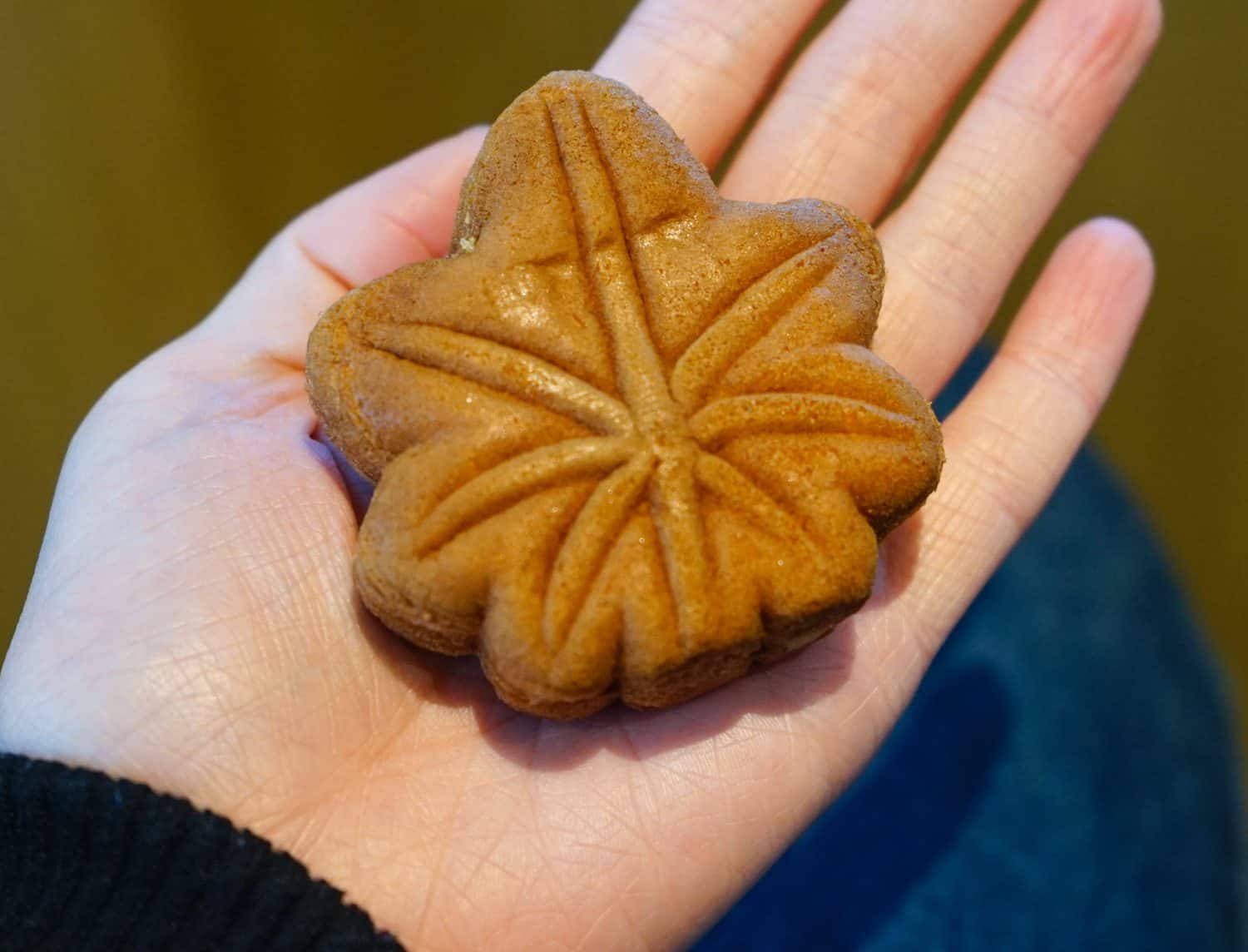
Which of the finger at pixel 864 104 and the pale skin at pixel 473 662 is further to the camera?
the finger at pixel 864 104

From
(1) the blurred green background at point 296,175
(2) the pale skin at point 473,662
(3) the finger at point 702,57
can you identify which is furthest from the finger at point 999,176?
(1) the blurred green background at point 296,175

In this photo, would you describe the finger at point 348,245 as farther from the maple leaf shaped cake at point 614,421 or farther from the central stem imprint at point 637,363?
the central stem imprint at point 637,363

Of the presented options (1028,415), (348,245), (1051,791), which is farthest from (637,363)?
(1051,791)

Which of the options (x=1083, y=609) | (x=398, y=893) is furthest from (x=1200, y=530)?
(x=398, y=893)

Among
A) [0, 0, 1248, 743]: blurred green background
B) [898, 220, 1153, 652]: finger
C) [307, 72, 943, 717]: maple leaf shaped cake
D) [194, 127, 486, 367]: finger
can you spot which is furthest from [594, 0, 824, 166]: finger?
[0, 0, 1248, 743]: blurred green background

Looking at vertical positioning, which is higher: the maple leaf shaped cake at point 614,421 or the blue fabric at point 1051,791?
the maple leaf shaped cake at point 614,421

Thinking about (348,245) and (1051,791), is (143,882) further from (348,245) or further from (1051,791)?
(1051,791)

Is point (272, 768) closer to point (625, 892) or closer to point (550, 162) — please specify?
point (625, 892)
